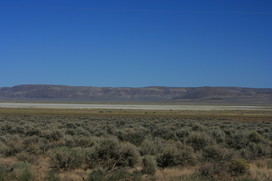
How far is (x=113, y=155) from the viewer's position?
10141mm

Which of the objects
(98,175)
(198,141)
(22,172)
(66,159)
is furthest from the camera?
(198,141)

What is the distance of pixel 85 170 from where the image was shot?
9758mm

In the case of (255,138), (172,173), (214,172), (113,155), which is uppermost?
(113,155)

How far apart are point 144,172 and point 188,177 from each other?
158 cm

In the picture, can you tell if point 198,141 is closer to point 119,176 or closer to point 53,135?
point 119,176

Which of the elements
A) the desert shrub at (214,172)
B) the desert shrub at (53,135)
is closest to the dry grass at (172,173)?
the desert shrub at (214,172)

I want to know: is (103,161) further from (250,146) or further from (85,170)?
(250,146)

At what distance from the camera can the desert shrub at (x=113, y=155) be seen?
1000 cm

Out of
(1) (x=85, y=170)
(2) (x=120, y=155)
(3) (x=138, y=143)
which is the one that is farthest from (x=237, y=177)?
(3) (x=138, y=143)

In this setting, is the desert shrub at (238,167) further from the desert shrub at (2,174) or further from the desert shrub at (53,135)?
the desert shrub at (53,135)

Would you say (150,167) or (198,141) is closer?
(150,167)

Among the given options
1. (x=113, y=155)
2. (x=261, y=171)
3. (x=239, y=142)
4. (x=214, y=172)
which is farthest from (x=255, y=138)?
(x=113, y=155)

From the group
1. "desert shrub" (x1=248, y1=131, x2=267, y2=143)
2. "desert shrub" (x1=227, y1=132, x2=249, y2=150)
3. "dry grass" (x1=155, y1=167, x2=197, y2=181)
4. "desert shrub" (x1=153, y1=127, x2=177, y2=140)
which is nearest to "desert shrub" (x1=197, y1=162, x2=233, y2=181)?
"dry grass" (x1=155, y1=167, x2=197, y2=181)

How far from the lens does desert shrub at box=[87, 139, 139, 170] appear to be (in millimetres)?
9998
